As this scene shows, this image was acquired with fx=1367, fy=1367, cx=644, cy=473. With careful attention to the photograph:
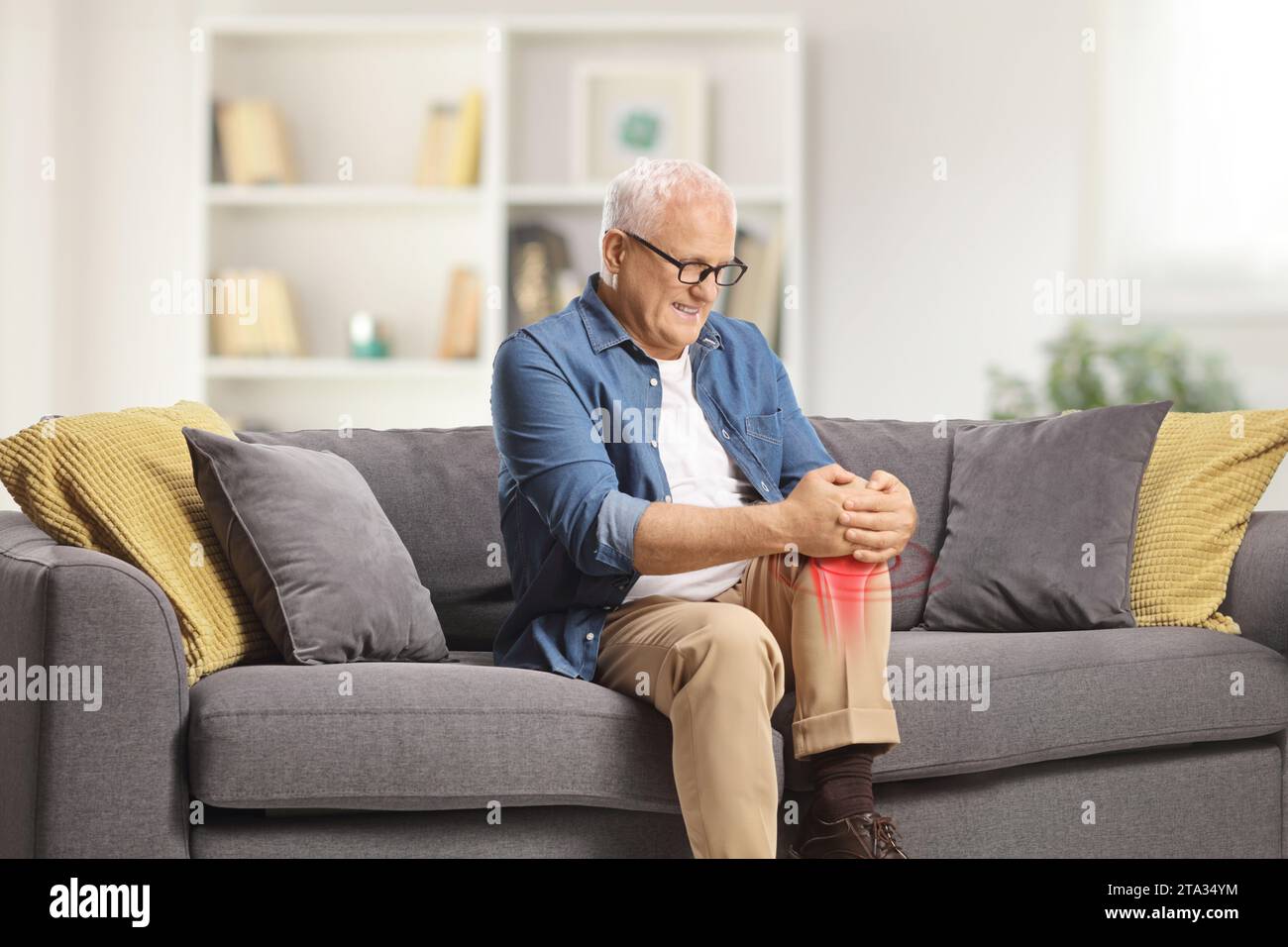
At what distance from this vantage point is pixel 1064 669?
1.91 m

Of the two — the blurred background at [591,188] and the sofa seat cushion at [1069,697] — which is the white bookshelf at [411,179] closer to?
the blurred background at [591,188]

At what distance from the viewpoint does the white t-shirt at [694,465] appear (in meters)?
1.91

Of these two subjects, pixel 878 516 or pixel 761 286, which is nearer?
pixel 878 516

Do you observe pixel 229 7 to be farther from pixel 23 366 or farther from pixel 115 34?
pixel 23 366

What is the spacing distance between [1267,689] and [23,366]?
3514 millimetres

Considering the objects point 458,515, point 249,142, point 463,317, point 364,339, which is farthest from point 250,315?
point 458,515

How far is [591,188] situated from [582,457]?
2.42 m

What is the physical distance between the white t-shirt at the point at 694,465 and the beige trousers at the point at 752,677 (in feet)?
0.27

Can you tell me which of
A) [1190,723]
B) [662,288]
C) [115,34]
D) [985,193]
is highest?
[115,34]

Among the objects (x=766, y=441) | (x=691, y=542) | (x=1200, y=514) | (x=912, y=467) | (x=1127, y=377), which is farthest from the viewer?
(x=1127, y=377)

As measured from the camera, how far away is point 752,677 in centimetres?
159

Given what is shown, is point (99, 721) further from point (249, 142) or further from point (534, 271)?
point (249, 142)

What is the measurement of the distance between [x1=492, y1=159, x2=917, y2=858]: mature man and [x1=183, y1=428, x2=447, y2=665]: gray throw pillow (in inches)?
6.8
